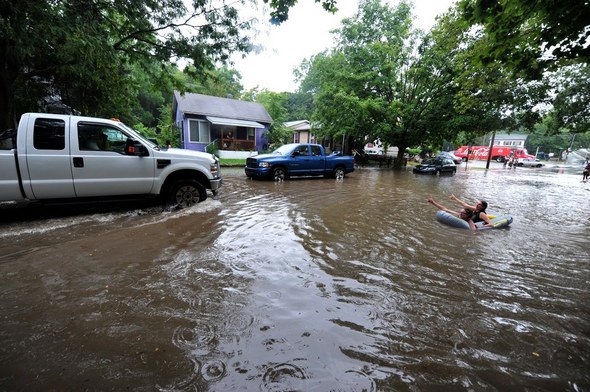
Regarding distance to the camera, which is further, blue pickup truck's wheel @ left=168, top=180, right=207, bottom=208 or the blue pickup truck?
the blue pickup truck

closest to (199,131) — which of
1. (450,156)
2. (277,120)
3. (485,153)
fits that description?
(277,120)

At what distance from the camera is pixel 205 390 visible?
198 cm

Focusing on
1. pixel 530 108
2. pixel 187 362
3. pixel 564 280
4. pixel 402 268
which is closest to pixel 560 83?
pixel 530 108

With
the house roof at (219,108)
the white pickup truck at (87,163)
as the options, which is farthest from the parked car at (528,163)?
the white pickup truck at (87,163)

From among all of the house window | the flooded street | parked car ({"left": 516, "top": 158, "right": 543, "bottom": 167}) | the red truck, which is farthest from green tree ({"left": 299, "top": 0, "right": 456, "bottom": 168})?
the red truck

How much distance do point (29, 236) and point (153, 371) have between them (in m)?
4.42

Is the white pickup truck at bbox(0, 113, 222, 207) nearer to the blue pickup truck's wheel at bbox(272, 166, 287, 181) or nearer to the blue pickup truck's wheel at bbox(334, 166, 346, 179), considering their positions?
the blue pickup truck's wheel at bbox(272, 166, 287, 181)

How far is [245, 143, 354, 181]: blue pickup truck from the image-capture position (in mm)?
12328

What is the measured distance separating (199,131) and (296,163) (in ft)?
47.0

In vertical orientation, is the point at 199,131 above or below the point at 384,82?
below

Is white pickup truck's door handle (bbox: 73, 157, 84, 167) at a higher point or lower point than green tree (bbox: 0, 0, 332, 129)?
lower

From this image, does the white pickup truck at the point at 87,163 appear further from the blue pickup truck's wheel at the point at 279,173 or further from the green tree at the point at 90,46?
the blue pickup truck's wheel at the point at 279,173

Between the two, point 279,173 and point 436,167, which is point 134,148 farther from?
point 436,167

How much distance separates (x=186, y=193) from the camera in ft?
22.5
